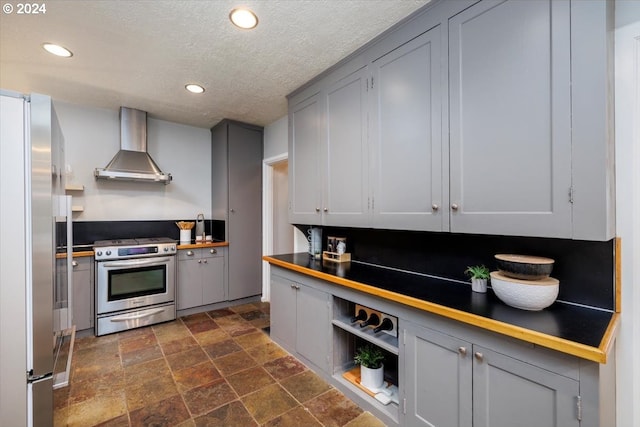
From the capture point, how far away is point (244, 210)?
152 inches

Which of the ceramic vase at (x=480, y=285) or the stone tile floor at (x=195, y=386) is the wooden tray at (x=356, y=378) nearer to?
the stone tile floor at (x=195, y=386)

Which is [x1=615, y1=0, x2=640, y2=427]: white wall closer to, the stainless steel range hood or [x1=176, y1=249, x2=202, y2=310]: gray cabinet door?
[x1=176, y1=249, x2=202, y2=310]: gray cabinet door

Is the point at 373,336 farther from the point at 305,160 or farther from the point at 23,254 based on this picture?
the point at 23,254

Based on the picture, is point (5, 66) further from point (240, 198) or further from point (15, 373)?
point (15, 373)

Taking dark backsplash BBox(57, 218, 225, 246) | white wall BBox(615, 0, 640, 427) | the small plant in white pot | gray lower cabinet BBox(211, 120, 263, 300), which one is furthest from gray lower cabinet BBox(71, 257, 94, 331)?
white wall BBox(615, 0, 640, 427)

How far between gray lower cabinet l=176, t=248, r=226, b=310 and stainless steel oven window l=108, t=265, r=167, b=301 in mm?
224

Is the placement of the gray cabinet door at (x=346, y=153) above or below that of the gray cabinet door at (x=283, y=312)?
above

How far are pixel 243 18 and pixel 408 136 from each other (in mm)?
1308

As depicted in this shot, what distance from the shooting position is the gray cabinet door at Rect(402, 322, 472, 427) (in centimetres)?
130

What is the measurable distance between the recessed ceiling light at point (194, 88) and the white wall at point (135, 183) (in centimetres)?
131

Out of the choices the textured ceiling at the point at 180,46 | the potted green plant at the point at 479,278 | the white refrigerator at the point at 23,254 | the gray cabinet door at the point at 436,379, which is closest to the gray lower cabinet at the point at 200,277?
the textured ceiling at the point at 180,46

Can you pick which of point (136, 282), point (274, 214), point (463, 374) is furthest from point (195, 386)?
point (274, 214)

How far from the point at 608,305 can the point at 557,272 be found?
22 cm

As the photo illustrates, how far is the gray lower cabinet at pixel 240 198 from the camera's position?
3.74 m
